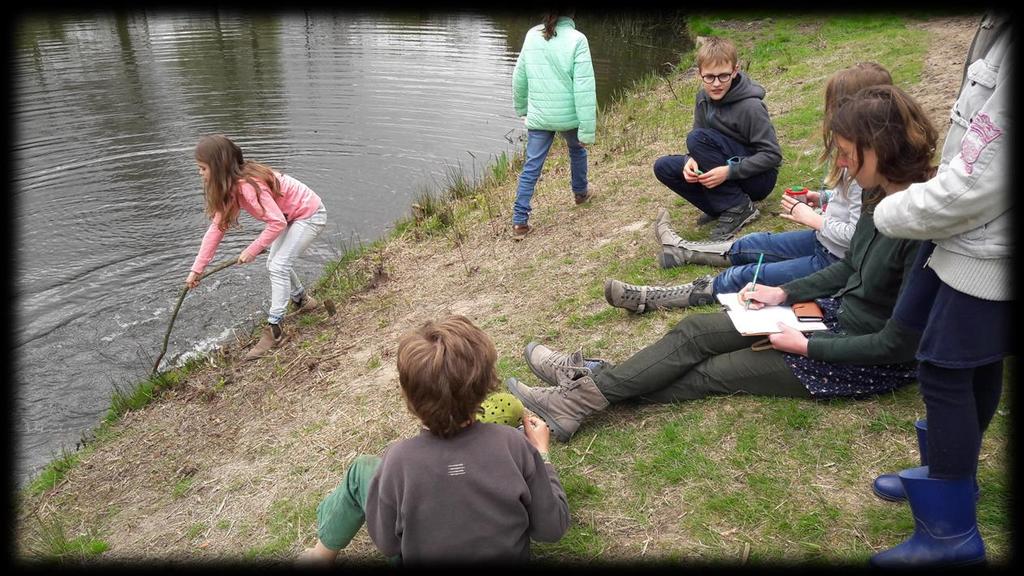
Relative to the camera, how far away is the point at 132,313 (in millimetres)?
6609

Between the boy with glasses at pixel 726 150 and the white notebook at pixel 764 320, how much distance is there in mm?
1828

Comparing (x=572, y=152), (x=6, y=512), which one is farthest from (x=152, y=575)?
(x=572, y=152)

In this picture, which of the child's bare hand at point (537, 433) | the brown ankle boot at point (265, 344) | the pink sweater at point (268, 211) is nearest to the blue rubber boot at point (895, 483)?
the child's bare hand at point (537, 433)

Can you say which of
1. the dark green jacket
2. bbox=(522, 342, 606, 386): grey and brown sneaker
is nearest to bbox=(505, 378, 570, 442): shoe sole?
bbox=(522, 342, 606, 386): grey and brown sneaker

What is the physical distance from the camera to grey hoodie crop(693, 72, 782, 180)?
190 inches

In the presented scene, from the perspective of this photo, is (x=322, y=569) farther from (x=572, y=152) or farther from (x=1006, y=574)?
(x=572, y=152)

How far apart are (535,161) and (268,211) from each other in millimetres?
2231

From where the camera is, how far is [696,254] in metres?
4.82

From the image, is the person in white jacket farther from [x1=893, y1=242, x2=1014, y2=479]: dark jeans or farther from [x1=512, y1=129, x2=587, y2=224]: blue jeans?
[x1=512, y1=129, x2=587, y2=224]: blue jeans

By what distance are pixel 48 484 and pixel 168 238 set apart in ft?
13.2

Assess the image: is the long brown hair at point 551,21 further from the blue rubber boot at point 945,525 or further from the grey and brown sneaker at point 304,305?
the blue rubber boot at point 945,525

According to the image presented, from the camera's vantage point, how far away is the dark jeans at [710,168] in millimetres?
5004

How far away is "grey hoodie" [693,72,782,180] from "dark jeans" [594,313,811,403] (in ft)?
6.55

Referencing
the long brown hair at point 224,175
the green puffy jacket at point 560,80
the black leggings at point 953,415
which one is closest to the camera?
the black leggings at point 953,415
